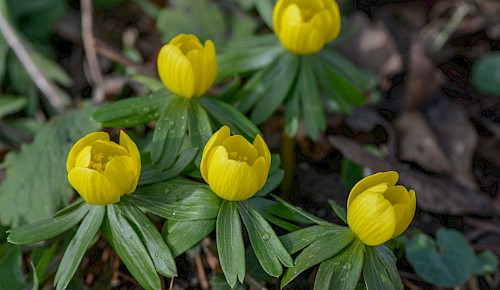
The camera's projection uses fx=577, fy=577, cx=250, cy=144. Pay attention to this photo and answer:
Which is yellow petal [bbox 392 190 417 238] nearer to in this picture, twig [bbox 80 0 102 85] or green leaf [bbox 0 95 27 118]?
twig [bbox 80 0 102 85]

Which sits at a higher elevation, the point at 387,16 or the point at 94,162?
the point at 94,162

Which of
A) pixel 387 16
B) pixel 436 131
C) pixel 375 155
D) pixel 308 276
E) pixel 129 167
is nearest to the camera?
pixel 129 167

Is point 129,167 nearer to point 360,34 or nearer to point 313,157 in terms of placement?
point 313,157

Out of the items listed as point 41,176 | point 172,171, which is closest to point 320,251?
point 172,171

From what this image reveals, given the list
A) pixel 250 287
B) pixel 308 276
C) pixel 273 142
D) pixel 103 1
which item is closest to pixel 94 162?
pixel 250 287

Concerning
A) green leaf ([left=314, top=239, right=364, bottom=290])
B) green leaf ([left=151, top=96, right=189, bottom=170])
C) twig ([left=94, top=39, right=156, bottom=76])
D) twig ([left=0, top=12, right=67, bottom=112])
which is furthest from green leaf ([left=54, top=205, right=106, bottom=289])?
twig ([left=0, top=12, right=67, bottom=112])

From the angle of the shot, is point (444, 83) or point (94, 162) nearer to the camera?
point (94, 162)
